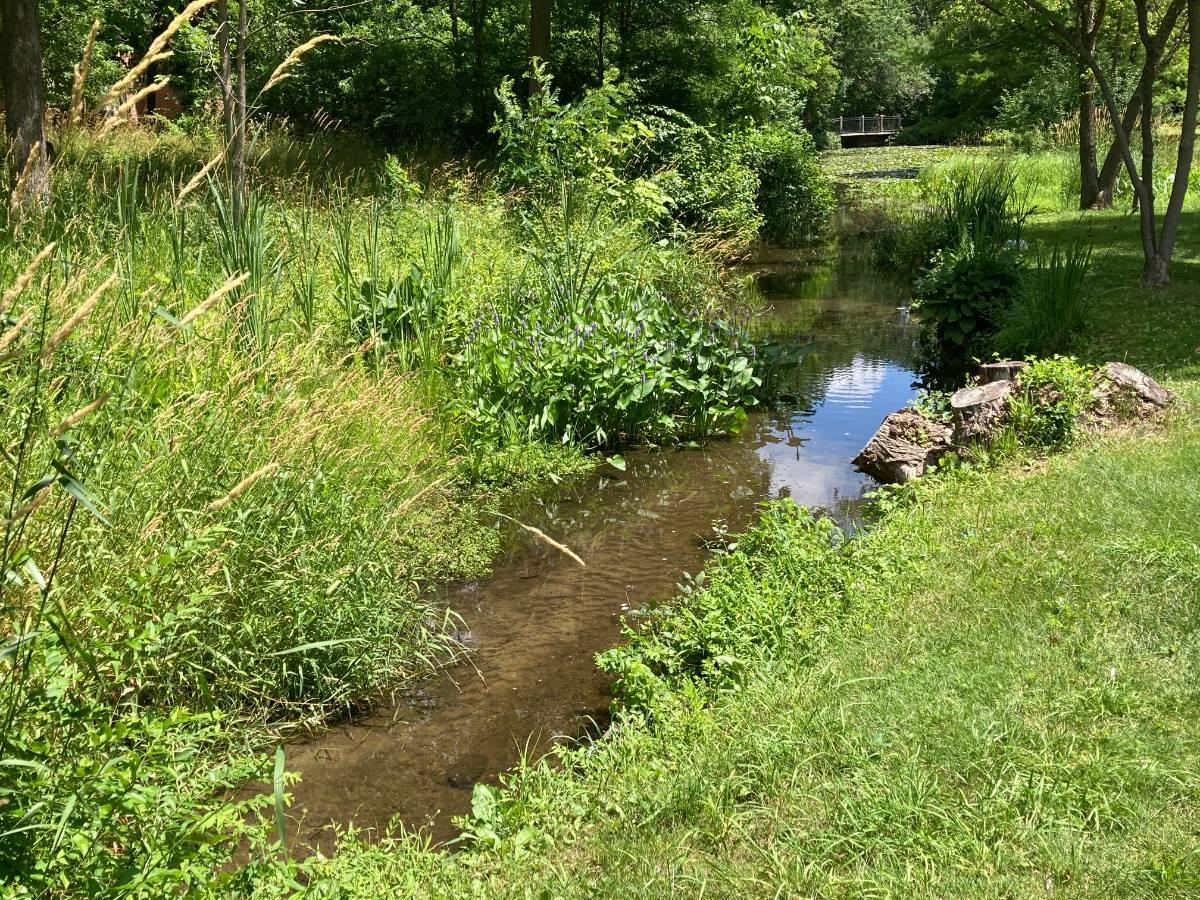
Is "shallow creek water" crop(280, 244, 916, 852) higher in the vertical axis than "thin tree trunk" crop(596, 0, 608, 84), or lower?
lower

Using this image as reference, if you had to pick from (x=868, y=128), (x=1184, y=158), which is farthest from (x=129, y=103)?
(x=868, y=128)

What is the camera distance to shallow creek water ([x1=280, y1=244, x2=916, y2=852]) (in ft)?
14.2

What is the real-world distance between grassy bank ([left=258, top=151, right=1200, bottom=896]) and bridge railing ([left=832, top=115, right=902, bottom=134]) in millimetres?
60186

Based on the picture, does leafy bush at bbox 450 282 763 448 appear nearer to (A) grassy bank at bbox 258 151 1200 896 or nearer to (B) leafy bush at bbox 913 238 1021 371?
(A) grassy bank at bbox 258 151 1200 896

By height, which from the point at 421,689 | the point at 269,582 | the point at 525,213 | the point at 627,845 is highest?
the point at 525,213

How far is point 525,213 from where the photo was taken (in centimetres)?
1201

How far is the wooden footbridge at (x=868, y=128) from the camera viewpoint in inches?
2399

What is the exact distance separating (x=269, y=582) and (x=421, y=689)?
3.10ft

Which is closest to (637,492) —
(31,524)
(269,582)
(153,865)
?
(269,582)

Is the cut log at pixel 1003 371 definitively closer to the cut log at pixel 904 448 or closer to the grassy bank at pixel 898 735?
the cut log at pixel 904 448

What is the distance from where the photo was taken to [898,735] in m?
3.63

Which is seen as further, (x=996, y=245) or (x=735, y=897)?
(x=996, y=245)

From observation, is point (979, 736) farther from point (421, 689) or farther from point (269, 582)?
point (269, 582)

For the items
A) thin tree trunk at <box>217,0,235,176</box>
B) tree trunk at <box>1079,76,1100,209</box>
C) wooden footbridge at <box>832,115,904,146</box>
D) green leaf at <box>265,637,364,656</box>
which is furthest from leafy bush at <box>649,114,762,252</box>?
wooden footbridge at <box>832,115,904,146</box>
